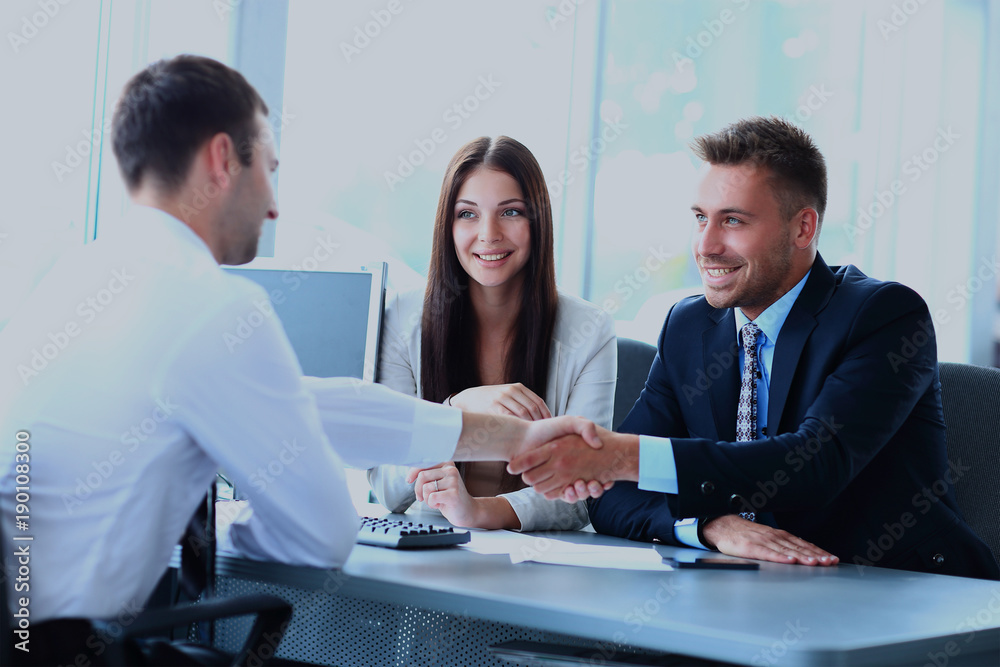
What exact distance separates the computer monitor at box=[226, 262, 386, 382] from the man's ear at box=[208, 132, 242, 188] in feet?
2.71

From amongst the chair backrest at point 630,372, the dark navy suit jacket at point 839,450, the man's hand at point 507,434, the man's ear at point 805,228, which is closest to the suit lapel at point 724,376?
the dark navy suit jacket at point 839,450

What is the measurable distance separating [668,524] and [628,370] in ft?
3.15

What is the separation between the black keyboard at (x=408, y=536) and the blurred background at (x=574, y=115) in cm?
87

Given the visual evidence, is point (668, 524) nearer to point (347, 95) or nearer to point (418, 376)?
point (418, 376)

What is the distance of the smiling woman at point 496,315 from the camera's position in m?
2.43

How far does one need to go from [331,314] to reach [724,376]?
3.13 ft

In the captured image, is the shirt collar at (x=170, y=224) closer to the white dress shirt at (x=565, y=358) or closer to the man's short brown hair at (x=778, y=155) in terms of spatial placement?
the white dress shirt at (x=565, y=358)

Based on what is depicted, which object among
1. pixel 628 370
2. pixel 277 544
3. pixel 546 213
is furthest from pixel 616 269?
pixel 277 544

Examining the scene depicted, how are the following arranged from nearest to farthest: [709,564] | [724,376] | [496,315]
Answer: [709,564], [724,376], [496,315]

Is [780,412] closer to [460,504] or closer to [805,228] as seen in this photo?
[805,228]

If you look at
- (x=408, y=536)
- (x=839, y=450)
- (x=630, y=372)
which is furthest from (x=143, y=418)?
(x=630, y=372)

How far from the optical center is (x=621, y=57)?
409 cm

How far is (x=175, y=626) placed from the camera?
1168mm

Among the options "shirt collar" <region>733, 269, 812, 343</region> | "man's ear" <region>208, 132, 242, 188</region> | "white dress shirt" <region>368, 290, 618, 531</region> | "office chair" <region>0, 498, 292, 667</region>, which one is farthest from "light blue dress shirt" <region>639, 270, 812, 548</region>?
"man's ear" <region>208, 132, 242, 188</region>
